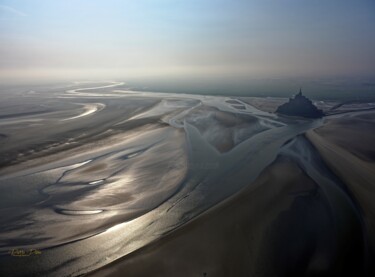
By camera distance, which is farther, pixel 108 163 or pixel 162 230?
pixel 108 163

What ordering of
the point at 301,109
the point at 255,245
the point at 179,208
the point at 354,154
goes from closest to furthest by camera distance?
1. the point at 255,245
2. the point at 179,208
3. the point at 354,154
4. the point at 301,109

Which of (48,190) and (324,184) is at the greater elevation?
(324,184)

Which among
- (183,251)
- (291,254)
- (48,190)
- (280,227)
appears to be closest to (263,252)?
(291,254)

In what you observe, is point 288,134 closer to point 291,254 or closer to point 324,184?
point 324,184

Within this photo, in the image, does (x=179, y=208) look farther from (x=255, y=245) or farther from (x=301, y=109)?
(x=301, y=109)

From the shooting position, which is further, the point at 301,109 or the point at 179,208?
the point at 301,109

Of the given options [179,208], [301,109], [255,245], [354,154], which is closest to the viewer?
[255,245]

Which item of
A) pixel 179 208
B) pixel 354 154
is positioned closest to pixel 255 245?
pixel 179 208

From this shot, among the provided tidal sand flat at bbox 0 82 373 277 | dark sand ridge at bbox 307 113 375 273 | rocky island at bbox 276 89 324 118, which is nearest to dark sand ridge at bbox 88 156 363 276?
tidal sand flat at bbox 0 82 373 277
